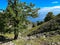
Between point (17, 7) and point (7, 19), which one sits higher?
point (17, 7)

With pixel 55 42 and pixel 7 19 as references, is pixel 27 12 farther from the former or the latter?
pixel 55 42

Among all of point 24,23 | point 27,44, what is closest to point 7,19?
point 24,23

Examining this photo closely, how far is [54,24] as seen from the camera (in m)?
36.4

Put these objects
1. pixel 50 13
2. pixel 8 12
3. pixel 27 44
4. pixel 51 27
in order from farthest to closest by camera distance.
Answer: pixel 50 13, pixel 51 27, pixel 8 12, pixel 27 44

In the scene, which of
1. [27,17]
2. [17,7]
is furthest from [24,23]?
[17,7]

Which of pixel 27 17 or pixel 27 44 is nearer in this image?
pixel 27 44

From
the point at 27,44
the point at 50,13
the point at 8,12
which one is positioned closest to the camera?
the point at 27,44

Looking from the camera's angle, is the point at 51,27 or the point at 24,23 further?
the point at 51,27

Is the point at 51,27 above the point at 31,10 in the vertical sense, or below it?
below

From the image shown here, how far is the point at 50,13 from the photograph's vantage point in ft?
251

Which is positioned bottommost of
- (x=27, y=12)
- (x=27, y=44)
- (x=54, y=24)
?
(x=27, y=44)

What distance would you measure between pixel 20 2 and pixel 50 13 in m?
46.3

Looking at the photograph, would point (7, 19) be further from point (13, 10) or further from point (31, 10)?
point (31, 10)

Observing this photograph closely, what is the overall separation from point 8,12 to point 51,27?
417 inches
